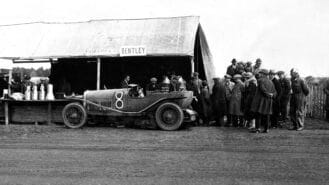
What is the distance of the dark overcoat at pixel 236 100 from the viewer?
45.3 feet

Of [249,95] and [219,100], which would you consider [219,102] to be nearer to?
[219,100]

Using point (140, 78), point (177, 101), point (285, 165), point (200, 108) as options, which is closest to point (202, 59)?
point (140, 78)

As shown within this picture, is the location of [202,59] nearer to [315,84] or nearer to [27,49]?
[315,84]

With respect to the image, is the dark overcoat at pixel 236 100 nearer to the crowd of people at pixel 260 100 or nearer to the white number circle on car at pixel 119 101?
the crowd of people at pixel 260 100

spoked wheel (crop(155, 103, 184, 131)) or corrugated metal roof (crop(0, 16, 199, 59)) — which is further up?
corrugated metal roof (crop(0, 16, 199, 59))

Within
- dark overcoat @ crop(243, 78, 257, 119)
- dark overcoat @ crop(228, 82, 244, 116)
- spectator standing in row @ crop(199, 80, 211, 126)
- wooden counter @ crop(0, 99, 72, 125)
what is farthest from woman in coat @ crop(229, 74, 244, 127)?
wooden counter @ crop(0, 99, 72, 125)

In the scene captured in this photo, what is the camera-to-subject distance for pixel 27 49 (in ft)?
55.3

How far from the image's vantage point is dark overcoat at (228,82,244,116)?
1380cm

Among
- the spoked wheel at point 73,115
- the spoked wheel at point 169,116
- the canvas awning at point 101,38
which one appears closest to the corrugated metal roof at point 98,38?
the canvas awning at point 101,38

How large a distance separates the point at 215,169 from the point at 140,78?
12550 millimetres

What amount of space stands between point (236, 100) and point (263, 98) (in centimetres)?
157

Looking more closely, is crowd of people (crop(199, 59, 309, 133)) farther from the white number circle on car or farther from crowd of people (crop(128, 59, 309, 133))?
the white number circle on car

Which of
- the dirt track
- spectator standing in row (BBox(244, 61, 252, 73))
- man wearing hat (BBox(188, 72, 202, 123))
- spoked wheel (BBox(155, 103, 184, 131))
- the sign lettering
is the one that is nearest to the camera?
the dirt track

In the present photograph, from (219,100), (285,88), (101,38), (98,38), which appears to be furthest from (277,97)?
(98,38)
